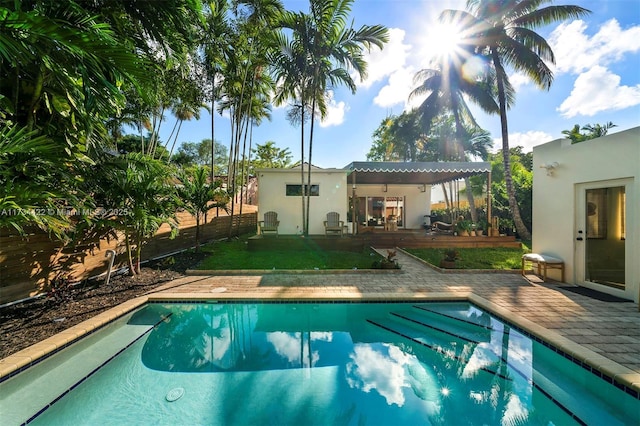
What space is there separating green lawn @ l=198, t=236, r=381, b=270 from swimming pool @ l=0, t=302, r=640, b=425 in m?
2.70

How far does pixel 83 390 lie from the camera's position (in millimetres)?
2902

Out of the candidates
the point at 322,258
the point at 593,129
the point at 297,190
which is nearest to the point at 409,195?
the point at 297,190

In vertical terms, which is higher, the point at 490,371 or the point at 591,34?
the point at 591,34

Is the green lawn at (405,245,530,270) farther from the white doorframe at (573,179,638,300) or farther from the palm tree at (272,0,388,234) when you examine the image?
the palm tree at (272,0,388,234)

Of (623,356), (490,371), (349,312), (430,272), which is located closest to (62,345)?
(349,312)

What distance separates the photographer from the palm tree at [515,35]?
36.7 feet

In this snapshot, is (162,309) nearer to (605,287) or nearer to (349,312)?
(349,312)

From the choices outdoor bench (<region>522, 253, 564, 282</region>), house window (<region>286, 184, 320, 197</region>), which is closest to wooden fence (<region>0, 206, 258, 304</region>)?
house window (<region>286, 184, 320, 197</region>)

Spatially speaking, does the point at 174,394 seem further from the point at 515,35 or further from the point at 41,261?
the point at 515,35

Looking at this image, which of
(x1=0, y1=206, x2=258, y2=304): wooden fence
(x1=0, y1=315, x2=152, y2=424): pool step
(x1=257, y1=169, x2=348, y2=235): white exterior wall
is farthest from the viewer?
(x1=257, y1=169, x2=348, y2=235): white exterior wall

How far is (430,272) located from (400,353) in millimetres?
3955

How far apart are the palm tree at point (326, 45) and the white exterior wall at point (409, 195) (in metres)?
6.57

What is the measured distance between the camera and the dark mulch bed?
3.41 meters

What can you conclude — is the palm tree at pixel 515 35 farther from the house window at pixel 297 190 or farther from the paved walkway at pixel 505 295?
the house window at pixel 297 190
